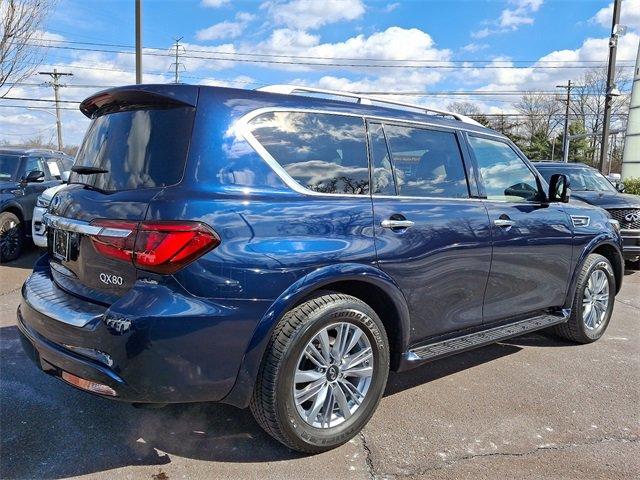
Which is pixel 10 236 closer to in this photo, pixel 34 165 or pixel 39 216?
pixel 39 216

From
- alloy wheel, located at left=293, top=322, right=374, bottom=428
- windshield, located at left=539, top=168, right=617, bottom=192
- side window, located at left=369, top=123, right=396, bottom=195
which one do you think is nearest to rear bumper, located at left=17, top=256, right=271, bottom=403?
alloy wheel, located at left=293, top=322, right=374, bottom=428

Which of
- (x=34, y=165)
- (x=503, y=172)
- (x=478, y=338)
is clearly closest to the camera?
(x=478, y=338)

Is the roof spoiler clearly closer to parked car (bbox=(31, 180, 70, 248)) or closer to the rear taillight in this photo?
the rear taillight

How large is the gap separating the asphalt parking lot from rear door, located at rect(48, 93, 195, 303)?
2.95ft

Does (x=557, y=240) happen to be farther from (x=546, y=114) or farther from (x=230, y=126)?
(x=546, y=114)

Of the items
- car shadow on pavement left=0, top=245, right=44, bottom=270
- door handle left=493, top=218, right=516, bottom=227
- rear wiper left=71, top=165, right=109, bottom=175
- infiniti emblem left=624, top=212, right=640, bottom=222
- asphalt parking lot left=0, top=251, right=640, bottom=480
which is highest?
rear wiper left=71, top=165, right=109, bottom=175

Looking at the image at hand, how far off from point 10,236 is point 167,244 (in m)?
7.30

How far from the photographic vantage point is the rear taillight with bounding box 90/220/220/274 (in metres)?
2.48

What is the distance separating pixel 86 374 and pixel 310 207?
137 cm

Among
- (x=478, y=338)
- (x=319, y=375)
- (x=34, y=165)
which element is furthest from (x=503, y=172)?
(x=34, y=165)

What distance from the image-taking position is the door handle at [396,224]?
3.15m

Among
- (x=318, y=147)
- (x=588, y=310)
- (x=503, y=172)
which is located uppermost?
(x=318, y=147)

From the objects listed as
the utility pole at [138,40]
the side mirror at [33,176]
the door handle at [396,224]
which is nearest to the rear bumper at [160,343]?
the door handle at [396,224]

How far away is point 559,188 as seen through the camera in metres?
4.51
